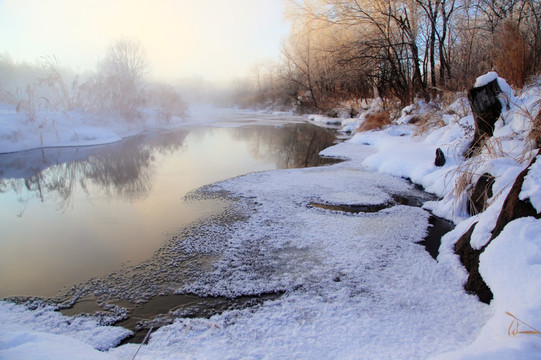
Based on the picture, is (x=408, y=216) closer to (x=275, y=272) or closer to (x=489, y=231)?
(x=489, y=231)

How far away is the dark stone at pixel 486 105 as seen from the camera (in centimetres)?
497

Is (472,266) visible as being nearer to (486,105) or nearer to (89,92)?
(486,105)

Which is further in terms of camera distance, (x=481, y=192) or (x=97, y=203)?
(x=97, y=203)

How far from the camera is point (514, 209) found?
2.48 m

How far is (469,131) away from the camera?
19.3ft

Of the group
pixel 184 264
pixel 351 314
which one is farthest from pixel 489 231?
pixel 184 264

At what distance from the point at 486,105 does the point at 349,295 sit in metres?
4.41

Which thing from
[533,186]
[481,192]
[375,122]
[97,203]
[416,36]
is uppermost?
[416,36]

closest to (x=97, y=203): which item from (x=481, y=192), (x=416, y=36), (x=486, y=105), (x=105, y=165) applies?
(x=105, y=165)

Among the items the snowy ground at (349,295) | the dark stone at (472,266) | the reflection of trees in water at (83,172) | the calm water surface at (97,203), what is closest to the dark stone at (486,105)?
the snowy ground at (349,295)

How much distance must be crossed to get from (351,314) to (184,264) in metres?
1.71

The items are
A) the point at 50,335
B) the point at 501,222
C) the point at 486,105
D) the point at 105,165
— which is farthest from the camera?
the point at 105,165

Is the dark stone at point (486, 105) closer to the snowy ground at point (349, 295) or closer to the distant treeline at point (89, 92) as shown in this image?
the snowy ground at point (349, 295)

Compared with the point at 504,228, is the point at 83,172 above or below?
above
